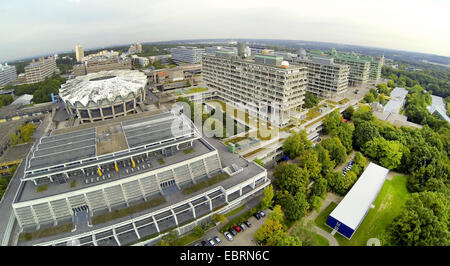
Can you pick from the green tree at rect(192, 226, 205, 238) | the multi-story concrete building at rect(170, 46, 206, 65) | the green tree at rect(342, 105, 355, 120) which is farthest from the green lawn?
the multi-story concrete building at rect(170, 46, 206, 65)

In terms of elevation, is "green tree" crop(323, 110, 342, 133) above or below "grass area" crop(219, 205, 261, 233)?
above

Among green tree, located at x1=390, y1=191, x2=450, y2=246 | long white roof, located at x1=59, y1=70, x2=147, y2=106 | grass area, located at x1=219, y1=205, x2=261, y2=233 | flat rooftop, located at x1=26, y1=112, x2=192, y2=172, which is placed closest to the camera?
green tree, located at x1=390, y1=191, x2=450, y2=246

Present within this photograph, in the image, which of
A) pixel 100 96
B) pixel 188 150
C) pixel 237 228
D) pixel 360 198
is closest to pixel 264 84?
pixel 188 150

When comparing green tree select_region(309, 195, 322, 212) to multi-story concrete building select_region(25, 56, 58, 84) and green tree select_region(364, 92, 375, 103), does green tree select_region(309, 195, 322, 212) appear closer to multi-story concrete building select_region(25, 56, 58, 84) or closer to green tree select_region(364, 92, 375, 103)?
green tree select_region(364, 92, 375, 103)

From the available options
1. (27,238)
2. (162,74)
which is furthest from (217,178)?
(162,74)

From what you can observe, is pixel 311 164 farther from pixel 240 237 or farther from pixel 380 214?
pixel 240 237

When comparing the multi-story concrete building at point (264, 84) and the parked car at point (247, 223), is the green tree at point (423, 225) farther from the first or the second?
the multi-story concrete building at point (264, 84)

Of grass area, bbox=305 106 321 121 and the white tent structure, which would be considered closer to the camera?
the white tent structure
